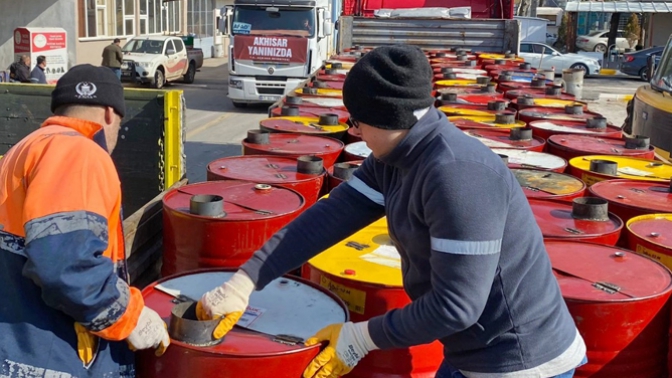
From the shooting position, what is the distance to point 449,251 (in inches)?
73.5

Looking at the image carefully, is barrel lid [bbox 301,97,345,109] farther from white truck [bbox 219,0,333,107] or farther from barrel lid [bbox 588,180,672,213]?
white truck [bbox 219,0,333,107]

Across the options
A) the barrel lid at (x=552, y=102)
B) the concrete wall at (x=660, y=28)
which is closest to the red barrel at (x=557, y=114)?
the barrel lid at (x=552, y=102)

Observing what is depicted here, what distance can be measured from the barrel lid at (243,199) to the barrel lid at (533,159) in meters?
1.66

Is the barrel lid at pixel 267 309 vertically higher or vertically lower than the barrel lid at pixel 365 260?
lower

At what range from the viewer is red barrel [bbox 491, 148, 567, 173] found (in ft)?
15.6

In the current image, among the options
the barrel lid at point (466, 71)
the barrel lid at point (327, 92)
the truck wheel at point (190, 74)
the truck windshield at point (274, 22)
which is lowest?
the truck wheel at point (190, 74)

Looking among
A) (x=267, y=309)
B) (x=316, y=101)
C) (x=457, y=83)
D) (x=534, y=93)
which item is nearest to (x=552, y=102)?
(x=534, y=93)

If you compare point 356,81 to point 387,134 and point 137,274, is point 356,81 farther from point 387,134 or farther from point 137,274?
point 137,274

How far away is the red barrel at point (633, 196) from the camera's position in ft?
12.5

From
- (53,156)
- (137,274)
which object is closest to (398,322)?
(53,156)

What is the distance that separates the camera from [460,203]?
185 cm

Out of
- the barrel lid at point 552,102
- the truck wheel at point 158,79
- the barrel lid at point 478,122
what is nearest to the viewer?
the barrel lid at point 478,122

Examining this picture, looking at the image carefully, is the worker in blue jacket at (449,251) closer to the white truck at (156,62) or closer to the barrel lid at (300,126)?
the barrel lid at (300,126)

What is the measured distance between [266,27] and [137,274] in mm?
12535
